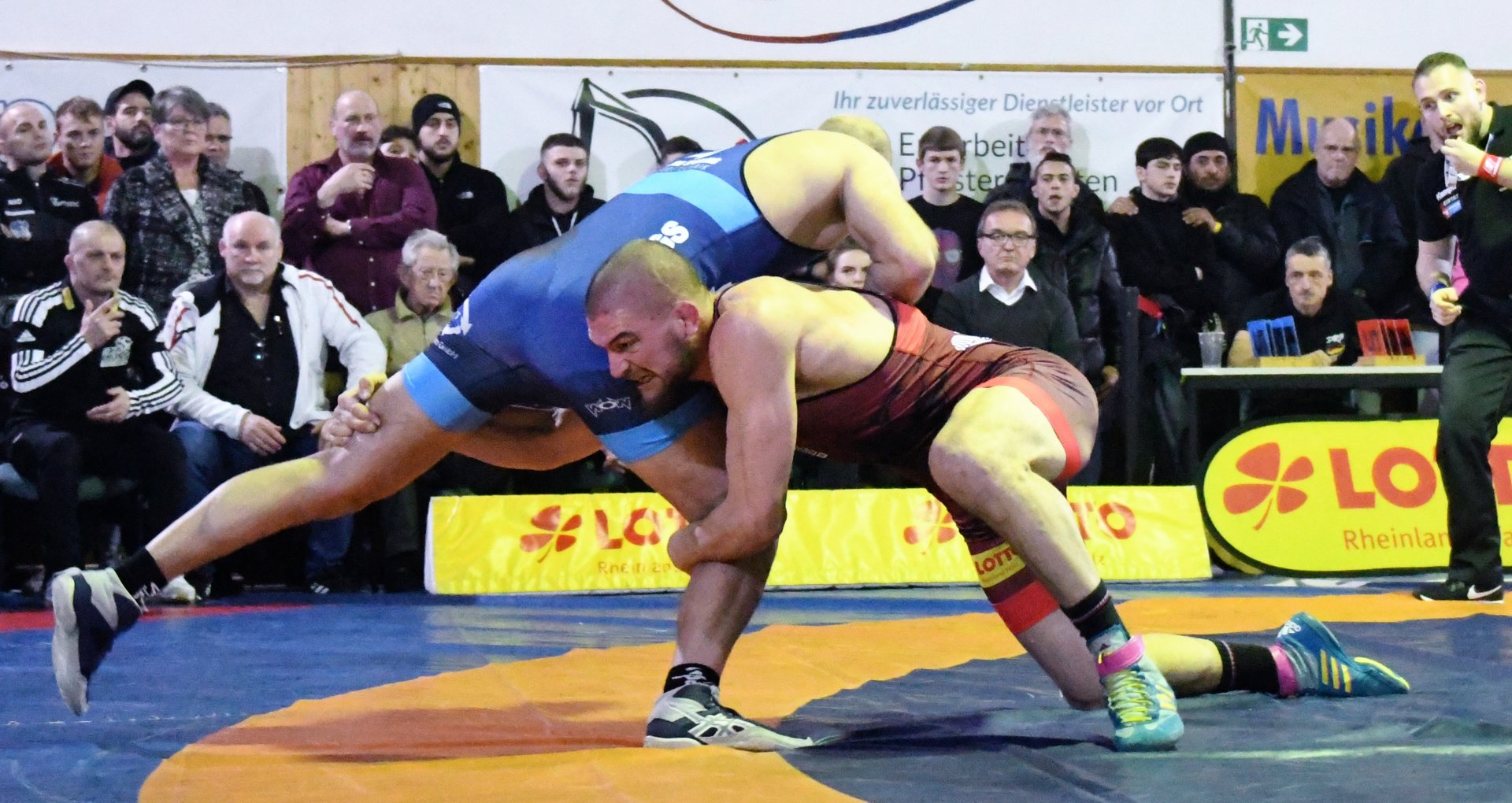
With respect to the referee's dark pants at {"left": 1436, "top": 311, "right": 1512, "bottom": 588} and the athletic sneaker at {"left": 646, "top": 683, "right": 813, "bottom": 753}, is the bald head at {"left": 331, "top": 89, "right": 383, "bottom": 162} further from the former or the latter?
the athletic sneaker at {"left": 646, "top": 683, "right": 813, "bottom": 753}

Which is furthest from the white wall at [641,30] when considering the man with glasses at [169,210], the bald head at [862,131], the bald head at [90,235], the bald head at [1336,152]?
the bald head at [862,131]

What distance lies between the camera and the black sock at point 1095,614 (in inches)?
113

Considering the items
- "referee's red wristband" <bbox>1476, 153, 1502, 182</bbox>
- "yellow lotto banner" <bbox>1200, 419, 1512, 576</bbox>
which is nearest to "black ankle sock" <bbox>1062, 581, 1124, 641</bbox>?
"referee's red wristband" <bbox>1476, 153, 1502, 182</bbox>

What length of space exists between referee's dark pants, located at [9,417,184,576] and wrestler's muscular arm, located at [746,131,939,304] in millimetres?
3711

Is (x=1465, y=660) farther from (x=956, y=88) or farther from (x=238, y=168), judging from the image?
(x=238, y=168)

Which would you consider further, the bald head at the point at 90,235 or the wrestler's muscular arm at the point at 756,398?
the bald head at the point at 90,235

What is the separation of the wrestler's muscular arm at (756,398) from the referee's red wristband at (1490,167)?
3.36 m

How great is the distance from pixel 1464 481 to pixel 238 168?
211 inches

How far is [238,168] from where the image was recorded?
765 cm

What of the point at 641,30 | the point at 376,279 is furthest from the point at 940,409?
the point at 641,30

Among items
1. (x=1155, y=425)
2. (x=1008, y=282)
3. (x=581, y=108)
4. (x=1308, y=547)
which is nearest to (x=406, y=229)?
(x=581, y=108)

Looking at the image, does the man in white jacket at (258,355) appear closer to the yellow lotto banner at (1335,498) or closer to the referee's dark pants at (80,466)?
the referee's dark pants at (80,466)

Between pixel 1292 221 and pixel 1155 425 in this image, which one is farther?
pixel 1292 221

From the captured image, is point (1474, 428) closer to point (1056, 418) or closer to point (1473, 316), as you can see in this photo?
point (1473, 316)
